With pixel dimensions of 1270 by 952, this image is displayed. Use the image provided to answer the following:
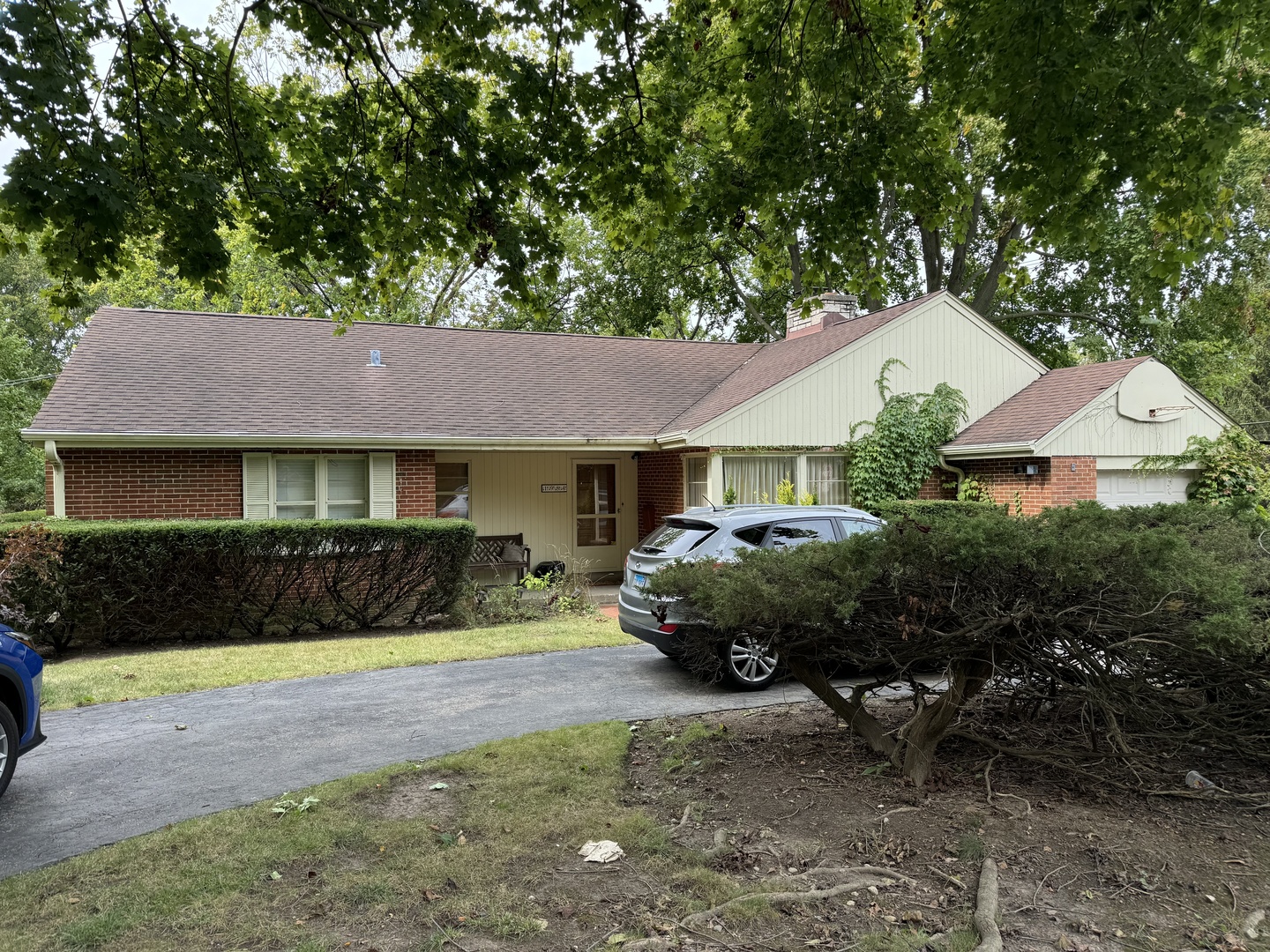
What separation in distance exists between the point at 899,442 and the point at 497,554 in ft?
25.5

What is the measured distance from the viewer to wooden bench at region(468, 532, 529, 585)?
14531 mm

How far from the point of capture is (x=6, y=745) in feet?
16.0

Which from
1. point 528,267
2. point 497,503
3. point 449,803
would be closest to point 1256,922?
point 449,803

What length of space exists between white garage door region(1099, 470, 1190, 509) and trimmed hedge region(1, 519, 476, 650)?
11.5m

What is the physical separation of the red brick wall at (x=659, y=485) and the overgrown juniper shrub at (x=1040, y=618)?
9765 millimetres

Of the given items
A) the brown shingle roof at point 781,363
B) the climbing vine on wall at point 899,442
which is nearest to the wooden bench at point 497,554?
the brown shingle roof at point 781,363

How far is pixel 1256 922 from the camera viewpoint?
134 inches

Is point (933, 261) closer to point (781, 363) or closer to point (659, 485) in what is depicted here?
point (781, 363)

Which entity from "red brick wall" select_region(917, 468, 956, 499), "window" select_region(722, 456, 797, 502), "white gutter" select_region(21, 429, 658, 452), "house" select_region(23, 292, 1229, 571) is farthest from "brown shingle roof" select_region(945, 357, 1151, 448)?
"white gutter" select_region(21, 429, 658, 452)

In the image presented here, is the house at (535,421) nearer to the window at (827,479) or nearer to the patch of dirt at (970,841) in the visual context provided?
the window at (827,479)

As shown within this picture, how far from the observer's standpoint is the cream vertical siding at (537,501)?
639 inches

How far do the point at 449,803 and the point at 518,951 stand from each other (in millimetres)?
1706

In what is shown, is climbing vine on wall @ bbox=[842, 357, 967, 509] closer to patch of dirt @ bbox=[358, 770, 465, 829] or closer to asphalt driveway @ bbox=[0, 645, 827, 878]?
asphalt driveway @ bbox=[0, 645, 827, 878]

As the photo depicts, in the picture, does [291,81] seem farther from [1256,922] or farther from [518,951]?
[1256,922]
